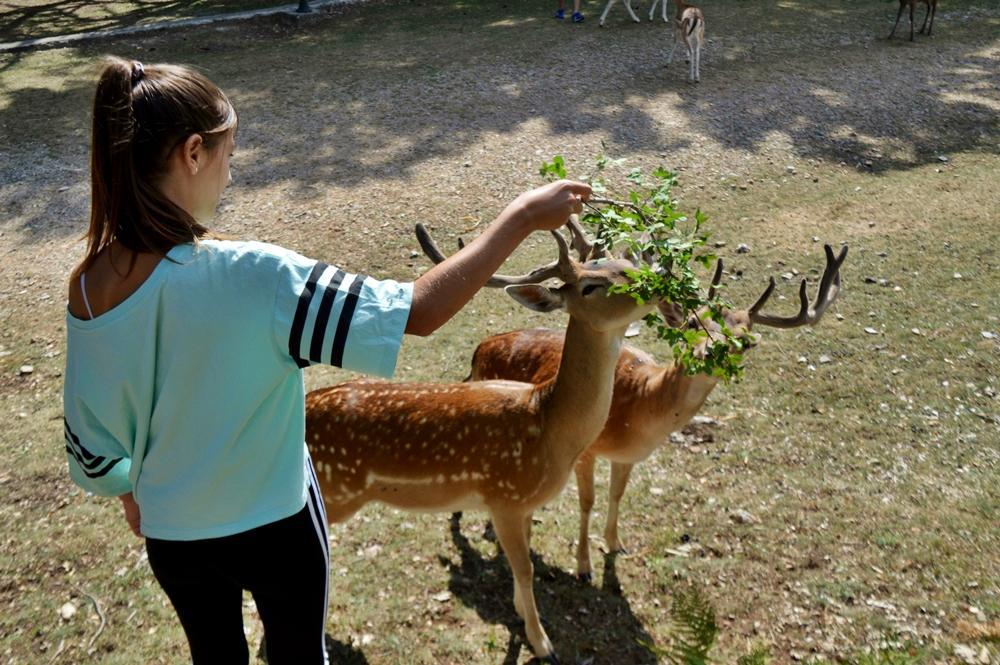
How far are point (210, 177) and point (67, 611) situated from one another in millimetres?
2967

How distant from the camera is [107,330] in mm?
1544

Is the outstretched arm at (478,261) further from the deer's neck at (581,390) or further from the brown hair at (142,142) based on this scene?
the deer's neck at (581,390)

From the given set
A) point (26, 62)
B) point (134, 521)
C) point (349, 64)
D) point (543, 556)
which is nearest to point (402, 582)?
point (543, 556)

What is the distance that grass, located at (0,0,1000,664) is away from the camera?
376cm

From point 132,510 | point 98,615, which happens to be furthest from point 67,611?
point 132,510

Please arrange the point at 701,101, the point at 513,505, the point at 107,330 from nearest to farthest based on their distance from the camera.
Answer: the point at 107,330, the point at 513,505, the point at 701,101

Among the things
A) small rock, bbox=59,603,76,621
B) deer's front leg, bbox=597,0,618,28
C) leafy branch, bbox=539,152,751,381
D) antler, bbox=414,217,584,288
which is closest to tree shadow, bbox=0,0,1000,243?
deer's front leg, bbox=597,0,618,28

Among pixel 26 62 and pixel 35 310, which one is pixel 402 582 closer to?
pixel 35 310

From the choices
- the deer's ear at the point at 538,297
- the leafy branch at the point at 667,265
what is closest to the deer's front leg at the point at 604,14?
the deer's ear at the point at 538,297

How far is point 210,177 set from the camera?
1.64 meters

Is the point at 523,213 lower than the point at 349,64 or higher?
higher

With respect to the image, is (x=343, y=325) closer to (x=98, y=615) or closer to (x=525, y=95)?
(x=98, y=615)

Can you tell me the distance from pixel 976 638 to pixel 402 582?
248 centimetres

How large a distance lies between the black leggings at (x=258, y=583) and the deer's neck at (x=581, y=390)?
4.43 ft
